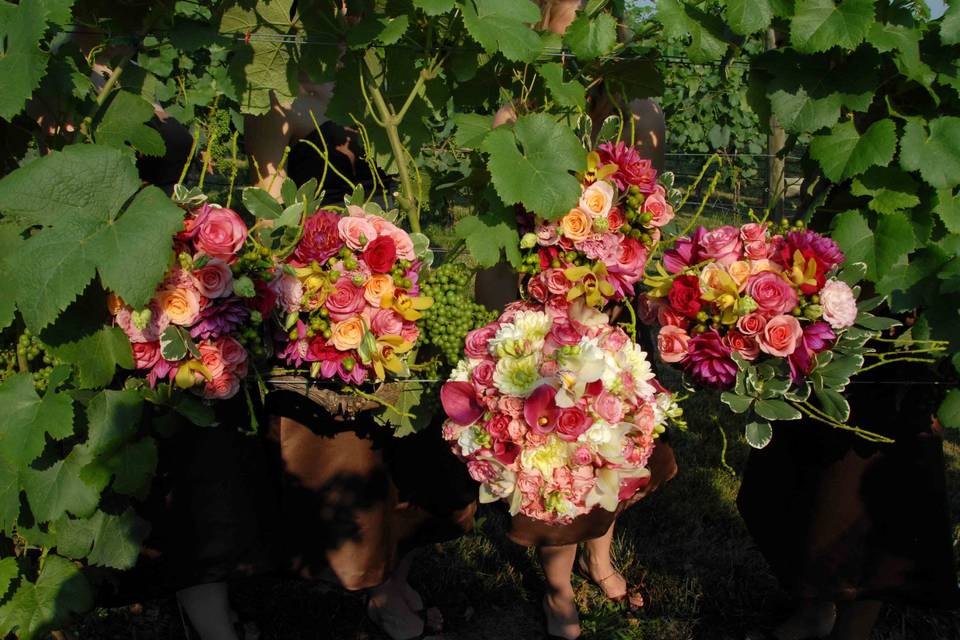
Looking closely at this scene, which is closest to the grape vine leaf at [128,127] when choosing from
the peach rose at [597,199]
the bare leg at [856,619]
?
the peach rose at [597,199]

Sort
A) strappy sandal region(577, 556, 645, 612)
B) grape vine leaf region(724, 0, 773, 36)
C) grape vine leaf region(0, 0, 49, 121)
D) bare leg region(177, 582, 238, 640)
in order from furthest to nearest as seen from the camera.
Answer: strappy sandal region(577, 556, 645, 612)
bare leg region(177, 582, 238, 640)
grape vine leaf region(724, 0, 773, 36)
grape vine leaf region(0, 0, 49, 121)

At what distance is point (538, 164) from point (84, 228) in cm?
86

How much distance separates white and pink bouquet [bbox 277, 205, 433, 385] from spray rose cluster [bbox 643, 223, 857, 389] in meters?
0.58

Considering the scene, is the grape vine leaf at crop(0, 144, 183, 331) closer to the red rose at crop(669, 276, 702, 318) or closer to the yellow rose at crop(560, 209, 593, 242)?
the yellow rose at crop(560, 209, 593, 242)

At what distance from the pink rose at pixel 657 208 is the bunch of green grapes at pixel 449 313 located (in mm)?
434

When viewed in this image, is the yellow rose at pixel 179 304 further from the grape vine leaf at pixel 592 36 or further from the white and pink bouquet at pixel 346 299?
the grape vine leaf at pixel 592 36

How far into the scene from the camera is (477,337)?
1603 millimetres

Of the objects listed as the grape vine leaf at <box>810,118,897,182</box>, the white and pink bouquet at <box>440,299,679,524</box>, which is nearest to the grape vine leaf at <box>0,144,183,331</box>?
the white and pink bouquet at <box>440,299,679,524</box>

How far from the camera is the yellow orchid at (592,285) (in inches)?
66.3

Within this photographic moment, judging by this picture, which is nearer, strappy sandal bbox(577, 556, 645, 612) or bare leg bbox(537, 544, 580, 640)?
bare leg bbox(537, 544, 580, 640)

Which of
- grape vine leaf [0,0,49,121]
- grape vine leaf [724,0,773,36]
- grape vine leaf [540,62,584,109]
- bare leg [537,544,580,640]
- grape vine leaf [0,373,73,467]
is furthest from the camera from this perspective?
bare leg [537,544,580,640]

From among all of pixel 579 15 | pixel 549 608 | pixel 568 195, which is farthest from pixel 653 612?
pixel 579 15

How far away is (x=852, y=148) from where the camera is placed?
172 centimetres

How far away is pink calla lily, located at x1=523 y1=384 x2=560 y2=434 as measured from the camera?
1.43m
